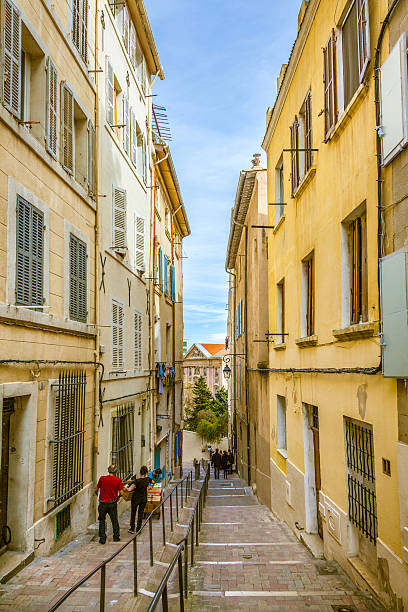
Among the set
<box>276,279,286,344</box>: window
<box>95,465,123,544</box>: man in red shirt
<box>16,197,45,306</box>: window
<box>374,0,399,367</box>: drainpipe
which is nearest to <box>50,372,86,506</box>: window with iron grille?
<box>95,465,123,544</box>: man in red shirt

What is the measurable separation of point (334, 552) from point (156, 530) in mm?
3567

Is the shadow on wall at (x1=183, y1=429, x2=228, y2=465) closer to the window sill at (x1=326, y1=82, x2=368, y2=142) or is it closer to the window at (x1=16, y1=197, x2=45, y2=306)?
the window at (x1=16, y1=197, x2=45, y2=306)

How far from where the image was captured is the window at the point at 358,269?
292 inches

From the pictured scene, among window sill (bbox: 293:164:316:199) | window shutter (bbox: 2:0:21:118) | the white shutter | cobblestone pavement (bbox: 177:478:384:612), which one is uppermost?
window shutter (bbox: 2:0:21:118)

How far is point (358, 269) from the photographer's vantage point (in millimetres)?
7668

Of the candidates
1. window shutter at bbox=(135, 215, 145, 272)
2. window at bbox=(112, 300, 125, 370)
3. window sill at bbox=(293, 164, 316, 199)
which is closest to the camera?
window sill at bbox=(293, 164, 316, 199)

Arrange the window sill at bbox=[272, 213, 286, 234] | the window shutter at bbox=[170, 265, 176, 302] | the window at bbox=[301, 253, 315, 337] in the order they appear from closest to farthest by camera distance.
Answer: the window at bbox=[301, 253, 315, 337], the window sill at bbox=[272, 213, 286, 234], the window shutter at bbox=[170, 265, 176, 302]

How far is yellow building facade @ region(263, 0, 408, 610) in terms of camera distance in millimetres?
6211

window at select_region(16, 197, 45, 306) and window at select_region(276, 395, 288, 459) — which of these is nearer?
window at select_region(16, 197, 45, 306)

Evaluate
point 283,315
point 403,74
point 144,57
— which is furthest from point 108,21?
point 403,74

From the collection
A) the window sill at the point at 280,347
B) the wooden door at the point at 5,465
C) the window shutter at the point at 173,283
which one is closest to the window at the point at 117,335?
the window sill at the point at 280,347

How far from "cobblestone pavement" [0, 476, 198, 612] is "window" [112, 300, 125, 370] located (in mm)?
4361

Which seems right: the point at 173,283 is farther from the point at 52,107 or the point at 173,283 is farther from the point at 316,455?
the point at 52,107

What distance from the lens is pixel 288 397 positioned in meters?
12.3
